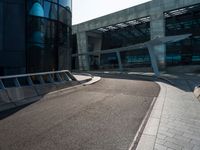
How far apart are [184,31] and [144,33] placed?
29.2 ft

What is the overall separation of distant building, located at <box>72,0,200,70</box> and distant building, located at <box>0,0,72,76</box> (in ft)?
68.1

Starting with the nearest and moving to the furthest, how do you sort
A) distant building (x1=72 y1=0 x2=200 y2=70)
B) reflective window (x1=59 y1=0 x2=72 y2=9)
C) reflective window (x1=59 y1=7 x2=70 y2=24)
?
reflective window (x1=59 y1=7 x2=70 y2=24) → reflective window (x1=59 y1=0 x2=72 y2=9) → distant building (x1=72 y1=0 x2=200 y2=70)

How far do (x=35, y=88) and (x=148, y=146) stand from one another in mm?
7046

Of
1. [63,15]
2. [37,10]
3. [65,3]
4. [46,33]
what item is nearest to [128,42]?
[65,3]

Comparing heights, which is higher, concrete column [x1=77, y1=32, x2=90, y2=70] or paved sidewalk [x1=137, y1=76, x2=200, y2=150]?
concrete column [x1=77, y1=32, x2=90, y2=70]

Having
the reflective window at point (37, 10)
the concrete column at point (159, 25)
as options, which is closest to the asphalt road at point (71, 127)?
the reflective window at point (37, 10)

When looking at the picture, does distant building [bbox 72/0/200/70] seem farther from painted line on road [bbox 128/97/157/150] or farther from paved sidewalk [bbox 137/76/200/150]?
painted line on road [bbox 128/97/157/150]

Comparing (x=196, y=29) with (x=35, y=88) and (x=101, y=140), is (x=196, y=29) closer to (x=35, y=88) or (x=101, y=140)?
(x=35, y=88)

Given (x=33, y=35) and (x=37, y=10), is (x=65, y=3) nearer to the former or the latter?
(x=37, y=10)

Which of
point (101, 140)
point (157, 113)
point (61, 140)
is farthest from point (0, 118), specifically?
point (157, 113)

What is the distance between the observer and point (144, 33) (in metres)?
43.4

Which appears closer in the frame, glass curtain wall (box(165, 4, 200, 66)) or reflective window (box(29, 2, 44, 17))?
reflective window (box(29, 2, 44, 17))

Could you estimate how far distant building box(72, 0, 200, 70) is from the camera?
33281mm

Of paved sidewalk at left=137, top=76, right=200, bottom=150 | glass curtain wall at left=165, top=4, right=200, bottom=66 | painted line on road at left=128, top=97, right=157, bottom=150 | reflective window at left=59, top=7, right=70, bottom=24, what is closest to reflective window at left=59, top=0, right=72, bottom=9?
reflective window at left=59, top=7, right=70, bottom=24
